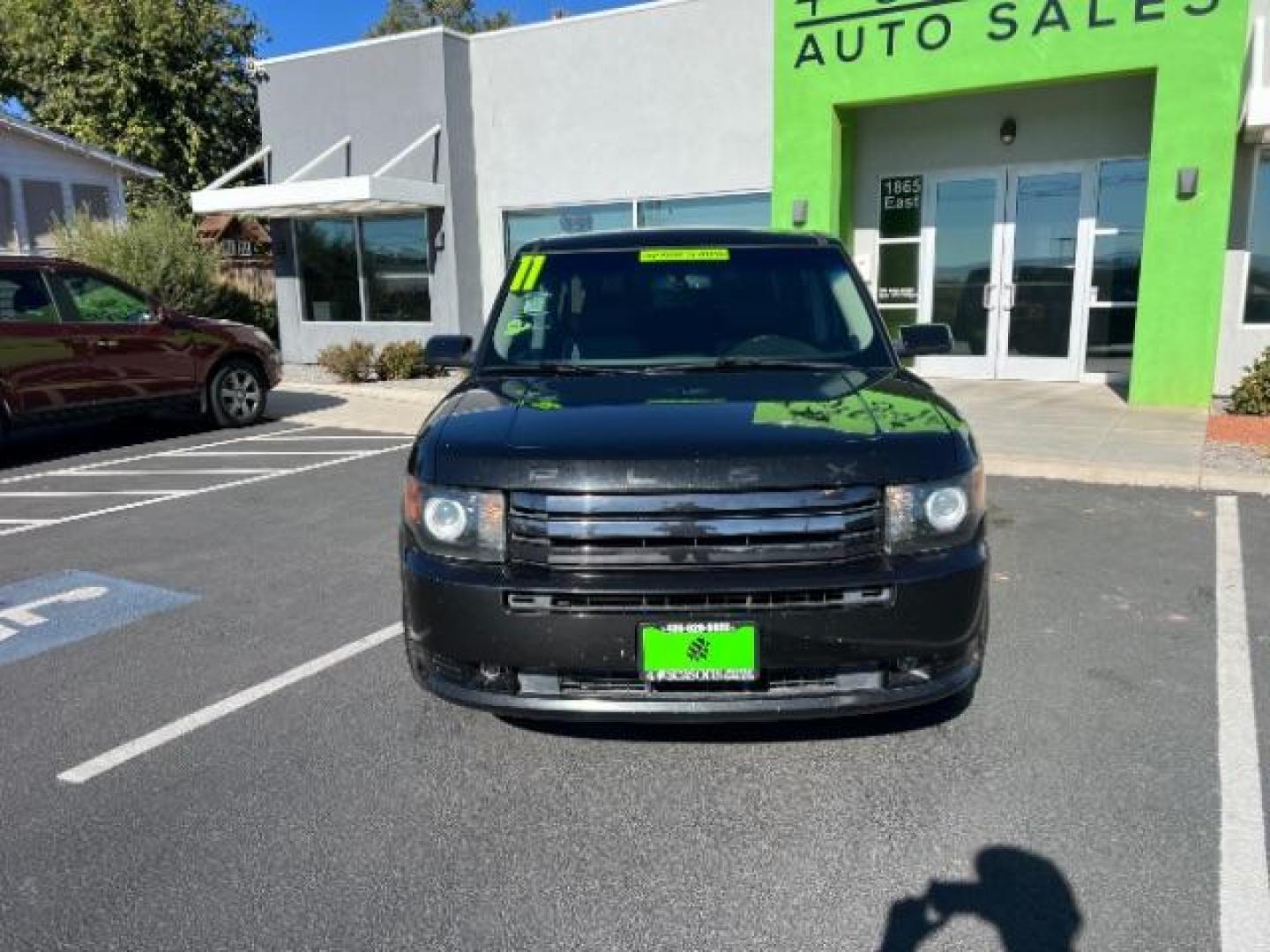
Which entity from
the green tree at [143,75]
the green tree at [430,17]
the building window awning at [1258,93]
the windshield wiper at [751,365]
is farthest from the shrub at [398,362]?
the green tree at [430,17]

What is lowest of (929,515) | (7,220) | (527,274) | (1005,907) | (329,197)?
(1005,907)

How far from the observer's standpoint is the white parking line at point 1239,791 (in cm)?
248

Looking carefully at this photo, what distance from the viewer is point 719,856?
9.24ft

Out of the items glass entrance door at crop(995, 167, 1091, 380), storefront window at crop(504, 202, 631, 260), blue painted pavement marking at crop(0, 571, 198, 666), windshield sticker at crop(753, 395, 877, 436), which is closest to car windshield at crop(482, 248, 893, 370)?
windshield sticker at crop(753, 395, 877, 436)

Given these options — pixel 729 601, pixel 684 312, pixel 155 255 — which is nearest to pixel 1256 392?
pixel 684 312

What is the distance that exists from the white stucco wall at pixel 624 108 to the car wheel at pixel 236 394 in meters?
5.87

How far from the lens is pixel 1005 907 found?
256cm

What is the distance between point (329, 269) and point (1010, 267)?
11.6 m

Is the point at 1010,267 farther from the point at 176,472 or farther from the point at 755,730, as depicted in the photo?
the point at 755,730

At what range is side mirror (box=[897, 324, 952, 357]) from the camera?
14.9 ft

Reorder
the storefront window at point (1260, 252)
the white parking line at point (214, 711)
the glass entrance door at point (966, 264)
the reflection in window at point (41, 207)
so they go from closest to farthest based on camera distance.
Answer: the white parking line at point (214, 711)
the storefront window at point (1260, 252)
the glass entrance door at point (966, 264)
the reflection in window at point (41, 207)

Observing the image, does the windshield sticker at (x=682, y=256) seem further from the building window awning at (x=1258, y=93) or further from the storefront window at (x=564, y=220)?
the storefront window at (x=564, y=220)

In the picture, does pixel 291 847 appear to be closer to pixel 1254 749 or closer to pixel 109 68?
pixel 1254 749

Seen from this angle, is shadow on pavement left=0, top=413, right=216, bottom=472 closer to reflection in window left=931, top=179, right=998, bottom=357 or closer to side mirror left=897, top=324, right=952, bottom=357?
side mirror left=897, top=324, right=952, bottom=357
